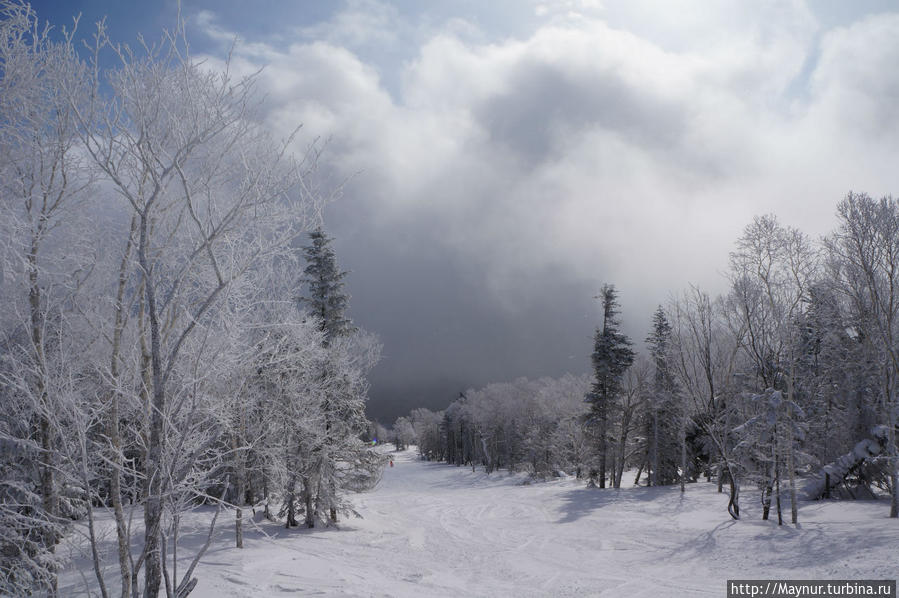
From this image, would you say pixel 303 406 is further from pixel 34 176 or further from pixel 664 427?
pixel 664 427

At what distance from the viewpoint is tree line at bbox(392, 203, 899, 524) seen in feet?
56.7

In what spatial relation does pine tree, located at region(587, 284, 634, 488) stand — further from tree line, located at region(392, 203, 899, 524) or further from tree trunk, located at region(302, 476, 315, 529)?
tree trunk, located at region(302, 476, 315, 529)

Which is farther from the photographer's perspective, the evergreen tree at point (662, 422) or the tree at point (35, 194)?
the evergreen tree at point (662, 422)

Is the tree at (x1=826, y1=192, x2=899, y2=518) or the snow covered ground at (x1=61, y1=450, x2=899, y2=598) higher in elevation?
the tree at (x1=826, y1=192, x2=899, y2=518)

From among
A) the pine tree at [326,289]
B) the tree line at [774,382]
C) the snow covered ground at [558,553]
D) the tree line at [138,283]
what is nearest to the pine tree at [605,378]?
the tree line at [774,382]

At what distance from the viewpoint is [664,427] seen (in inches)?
1299

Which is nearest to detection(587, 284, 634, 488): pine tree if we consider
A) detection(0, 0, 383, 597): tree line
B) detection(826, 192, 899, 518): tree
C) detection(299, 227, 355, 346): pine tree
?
detection(826, 192, 899, 518): tree

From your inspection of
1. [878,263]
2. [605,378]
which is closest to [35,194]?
[878,263]

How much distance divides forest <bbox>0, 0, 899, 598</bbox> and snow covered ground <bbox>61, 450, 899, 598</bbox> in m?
1.46

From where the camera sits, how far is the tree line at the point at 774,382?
1728 centimetres

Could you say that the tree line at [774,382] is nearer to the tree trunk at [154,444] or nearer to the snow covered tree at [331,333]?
the snow covered tree at [331,333]

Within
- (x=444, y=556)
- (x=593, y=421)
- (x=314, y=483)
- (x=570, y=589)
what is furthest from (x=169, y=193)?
(x=593, y=421)

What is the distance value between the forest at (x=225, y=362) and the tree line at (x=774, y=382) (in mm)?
134

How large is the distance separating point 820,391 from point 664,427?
30.6 feet
